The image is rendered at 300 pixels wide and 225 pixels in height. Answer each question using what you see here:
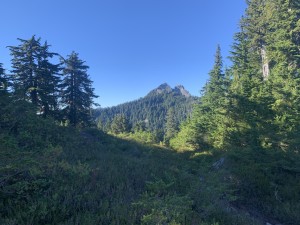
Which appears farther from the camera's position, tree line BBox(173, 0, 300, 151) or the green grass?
tree line BBox(173, 0, 300, 151)

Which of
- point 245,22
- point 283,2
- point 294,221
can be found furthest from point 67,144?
point 245,22

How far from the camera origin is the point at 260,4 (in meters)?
29.5

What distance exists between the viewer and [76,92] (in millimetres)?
25344

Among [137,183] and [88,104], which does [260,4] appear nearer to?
[88,104]

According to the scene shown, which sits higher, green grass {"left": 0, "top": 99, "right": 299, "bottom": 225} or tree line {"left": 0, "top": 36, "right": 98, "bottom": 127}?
tree line {"left": 0, "top": 36, "right": 98, "bottom": 127}

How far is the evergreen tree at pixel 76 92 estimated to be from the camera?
24.9 m

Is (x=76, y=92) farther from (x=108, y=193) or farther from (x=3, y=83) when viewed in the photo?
(x=108, y=193)

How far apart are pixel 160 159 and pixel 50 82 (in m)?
14.7

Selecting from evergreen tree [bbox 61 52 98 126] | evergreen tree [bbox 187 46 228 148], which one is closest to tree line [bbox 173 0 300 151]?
evergreen tree [bbox 187 46 228 148]

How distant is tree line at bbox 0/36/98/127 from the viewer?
68.0 ft

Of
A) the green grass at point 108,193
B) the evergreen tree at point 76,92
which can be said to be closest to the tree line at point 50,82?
the evergreen tree at point 76,92

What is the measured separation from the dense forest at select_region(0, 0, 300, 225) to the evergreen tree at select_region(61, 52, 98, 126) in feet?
0.39

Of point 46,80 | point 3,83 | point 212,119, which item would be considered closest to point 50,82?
point 46,80

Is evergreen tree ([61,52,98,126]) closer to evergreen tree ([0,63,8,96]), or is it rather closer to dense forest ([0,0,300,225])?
dense forest ([0,0,300,225])
